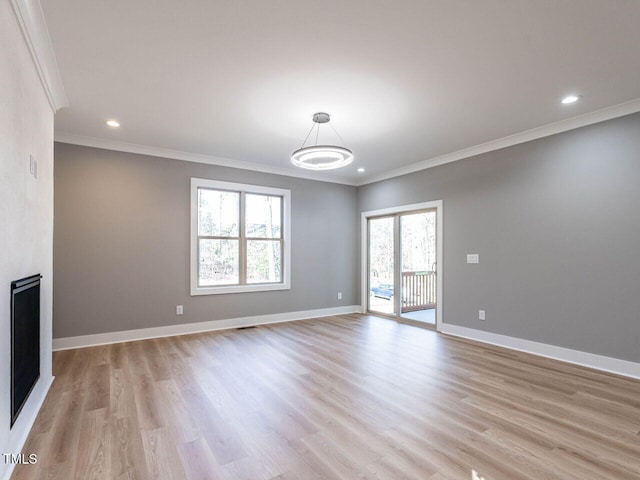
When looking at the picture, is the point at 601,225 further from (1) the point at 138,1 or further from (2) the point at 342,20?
(1) the point at 138,1

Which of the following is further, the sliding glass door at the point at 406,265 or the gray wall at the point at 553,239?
the sliding glass door at the point at 406,265

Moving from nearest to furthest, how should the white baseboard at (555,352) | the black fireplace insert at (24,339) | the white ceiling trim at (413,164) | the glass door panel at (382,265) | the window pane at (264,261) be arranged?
the black fireplace insert at (24,339)
the white baseboard at (555,352)
the white ceiling trim at (413,164)
the window pane at (264,261)
the glass door panel at (382,265)

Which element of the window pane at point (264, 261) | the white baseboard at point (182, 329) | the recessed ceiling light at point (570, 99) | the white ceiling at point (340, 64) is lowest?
the white baseboard at point (182, 329)

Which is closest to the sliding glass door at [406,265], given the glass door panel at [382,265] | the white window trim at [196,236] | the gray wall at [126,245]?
the glass door panel at [382,265]

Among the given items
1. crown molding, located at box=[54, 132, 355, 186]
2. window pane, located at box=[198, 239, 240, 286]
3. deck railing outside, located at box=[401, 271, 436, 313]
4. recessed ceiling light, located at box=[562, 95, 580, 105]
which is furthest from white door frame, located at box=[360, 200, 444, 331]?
window pane, located at box=[198, 239, 240, 286]

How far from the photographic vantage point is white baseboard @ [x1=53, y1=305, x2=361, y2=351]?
4293mm

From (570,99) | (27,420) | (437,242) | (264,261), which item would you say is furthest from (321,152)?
(27,420)

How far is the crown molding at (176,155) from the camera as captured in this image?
14.3 feet

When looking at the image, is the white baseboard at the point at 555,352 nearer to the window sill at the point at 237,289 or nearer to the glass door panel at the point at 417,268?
the glass door panel at the point at 417,268

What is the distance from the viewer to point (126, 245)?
466cm

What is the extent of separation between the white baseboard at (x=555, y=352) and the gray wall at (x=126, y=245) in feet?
10.4

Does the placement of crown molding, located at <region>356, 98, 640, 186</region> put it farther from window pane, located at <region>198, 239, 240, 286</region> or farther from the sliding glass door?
window pane, located at <region>198, 239, 240, 286</region>

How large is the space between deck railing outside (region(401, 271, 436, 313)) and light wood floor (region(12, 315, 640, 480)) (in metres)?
2.01

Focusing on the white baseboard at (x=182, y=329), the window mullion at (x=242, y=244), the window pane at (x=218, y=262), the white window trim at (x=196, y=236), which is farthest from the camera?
the window mullion at (x=242, y=244)
